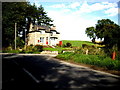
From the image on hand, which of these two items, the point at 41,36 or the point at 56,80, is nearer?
the point at 56,80

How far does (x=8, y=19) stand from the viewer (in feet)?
119

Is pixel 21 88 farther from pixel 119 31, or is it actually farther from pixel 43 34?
pixel 43 34

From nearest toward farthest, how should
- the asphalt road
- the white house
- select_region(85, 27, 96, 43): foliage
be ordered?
the asphalt road, the white house, select_region(85, 27, 96, 43): foliage

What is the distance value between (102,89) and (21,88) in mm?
3988

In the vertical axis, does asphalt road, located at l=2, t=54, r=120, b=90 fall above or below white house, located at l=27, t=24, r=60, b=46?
below

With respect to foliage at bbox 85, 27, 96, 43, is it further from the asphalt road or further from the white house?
the asphalt road

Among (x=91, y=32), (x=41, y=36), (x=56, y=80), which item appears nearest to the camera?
(x=56, y=80)

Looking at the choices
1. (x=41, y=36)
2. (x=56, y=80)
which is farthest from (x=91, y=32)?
A: (x=56, y=80)

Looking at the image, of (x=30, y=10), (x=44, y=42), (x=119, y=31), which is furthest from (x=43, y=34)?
(x=119, y=31)

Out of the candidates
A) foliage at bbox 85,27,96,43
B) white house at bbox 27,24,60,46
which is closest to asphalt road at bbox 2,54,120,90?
white house at bbox 27,24,60,46

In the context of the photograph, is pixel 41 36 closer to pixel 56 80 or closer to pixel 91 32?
pixel 56 80

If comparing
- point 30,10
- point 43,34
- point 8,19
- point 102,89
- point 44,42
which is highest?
point 30,10

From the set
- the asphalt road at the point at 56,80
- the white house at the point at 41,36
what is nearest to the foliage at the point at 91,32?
the white house at the point at 41,36

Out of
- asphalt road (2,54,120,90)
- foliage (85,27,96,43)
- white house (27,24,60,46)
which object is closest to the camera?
asphalt road (2,54,120,90)
